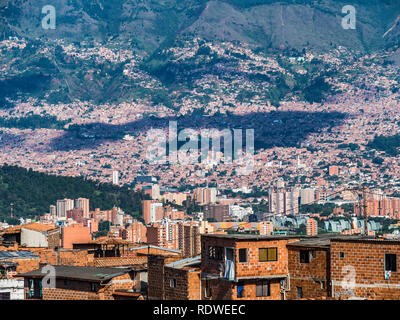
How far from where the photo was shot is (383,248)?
59.1ft

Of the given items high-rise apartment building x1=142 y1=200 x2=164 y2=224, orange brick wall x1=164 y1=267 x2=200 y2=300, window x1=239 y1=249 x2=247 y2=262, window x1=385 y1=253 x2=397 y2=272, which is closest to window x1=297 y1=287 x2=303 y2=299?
window x1=239 y1=249 x2=247 y2=262

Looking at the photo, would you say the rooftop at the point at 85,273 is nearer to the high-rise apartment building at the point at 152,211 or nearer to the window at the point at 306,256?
the window at the point at 306,256

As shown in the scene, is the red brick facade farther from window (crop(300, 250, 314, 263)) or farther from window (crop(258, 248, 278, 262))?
window (crop(258, 248, 278, 262))

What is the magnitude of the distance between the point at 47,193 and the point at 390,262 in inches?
5183

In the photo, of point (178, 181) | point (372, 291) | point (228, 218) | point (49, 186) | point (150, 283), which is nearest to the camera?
point (372, 291)

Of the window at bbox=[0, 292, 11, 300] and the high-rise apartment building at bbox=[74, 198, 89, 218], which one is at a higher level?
the window at bbox=[0, 292, 11, 300]

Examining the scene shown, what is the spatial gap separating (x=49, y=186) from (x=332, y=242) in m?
134

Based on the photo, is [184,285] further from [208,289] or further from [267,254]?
[267,254]

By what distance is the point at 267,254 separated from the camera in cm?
1959

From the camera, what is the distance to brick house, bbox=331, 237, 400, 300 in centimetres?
1786

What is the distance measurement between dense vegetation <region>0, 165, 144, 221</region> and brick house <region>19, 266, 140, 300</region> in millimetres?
114313
